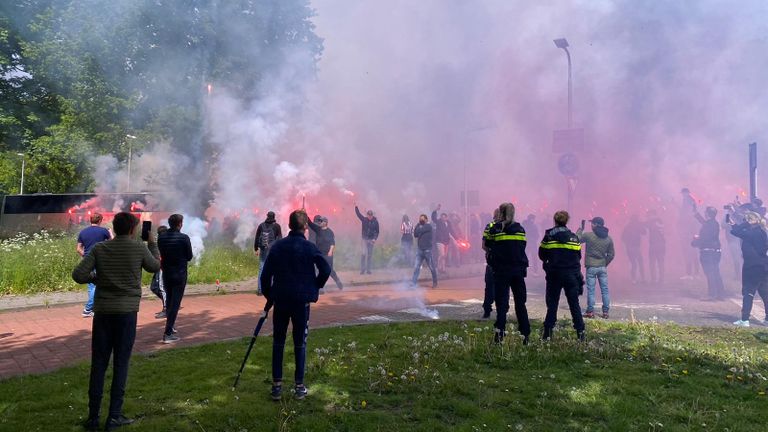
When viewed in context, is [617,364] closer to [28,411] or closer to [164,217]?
[28,411]

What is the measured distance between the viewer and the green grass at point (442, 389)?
3.59 metres

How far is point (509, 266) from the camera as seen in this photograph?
19.6 feet

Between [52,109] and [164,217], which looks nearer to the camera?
[164,217]

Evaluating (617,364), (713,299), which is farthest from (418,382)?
(713,299)

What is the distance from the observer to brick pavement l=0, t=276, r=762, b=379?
576cm

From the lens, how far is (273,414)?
145 inches

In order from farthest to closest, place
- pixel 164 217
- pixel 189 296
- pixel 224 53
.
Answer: pixel 224 53 < pixel 164 217 < pixel 189 296

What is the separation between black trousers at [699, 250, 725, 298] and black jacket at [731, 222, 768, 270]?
10.1ft

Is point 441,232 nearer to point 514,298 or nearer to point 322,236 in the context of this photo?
point 322,236

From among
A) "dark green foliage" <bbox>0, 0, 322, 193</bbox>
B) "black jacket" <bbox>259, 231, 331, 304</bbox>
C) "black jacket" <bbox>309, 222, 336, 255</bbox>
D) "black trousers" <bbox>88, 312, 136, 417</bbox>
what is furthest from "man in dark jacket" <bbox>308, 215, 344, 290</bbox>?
"dark green foliage" <bbox>0, 0, 322, 193</bbox>

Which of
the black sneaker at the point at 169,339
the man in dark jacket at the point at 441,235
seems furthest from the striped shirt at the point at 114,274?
the man in dark jacket at the point at 441,235

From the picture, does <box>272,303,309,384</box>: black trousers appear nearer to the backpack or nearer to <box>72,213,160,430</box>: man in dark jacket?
<box>72,213,160,430</box>: man in dark jacket

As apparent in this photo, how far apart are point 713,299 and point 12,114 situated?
89.9ft

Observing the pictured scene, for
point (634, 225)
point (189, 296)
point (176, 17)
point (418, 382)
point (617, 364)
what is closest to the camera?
point (418, 382)
